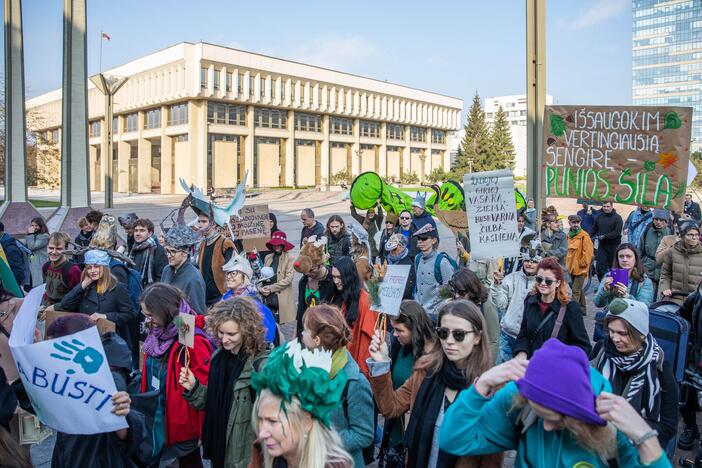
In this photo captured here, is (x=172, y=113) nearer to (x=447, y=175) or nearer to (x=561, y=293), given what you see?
(x=447, y=175)

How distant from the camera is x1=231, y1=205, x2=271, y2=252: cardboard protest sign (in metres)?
8.65

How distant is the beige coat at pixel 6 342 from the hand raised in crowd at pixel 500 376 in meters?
2.45

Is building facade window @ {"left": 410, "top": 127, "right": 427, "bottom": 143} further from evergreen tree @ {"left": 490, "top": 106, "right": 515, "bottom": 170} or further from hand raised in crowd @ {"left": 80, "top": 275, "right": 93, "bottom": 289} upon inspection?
hand raised in crowd @ {"left": 80, "top": 275, "right": 93, "bottom": 289}

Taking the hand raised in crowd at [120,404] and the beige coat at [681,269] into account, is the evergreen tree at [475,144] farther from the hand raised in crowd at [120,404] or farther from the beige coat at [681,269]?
the hand raised in crowd at [120,404]

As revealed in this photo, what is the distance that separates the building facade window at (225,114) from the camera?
Answer: 206 ft

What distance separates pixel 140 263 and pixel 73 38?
1140 cm

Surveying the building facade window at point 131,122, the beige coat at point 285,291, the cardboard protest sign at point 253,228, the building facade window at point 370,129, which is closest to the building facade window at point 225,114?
the building facade window at point 131,122

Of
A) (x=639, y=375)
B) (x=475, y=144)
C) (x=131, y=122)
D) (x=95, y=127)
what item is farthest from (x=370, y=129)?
(x=639, y=375)

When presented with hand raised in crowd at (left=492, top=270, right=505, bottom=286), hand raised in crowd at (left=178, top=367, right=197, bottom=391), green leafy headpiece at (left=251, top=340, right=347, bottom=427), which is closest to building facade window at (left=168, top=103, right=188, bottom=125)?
hand raised in crowd at (left=492, top=270, right=505, bottom=286)

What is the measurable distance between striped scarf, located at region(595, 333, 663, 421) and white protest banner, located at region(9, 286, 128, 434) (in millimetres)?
2600

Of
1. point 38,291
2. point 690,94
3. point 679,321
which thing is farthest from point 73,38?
point 690,94

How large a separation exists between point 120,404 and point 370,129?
8122 centimetres

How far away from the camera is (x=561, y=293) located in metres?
4.71

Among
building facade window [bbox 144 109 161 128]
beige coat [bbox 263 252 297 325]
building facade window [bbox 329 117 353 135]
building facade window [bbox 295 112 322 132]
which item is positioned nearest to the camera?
beige coat [bbox 263 252 297 325]
